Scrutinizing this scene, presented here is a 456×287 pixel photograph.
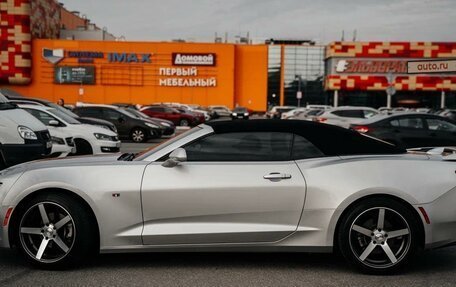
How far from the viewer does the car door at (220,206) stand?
446 cm

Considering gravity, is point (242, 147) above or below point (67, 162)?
above

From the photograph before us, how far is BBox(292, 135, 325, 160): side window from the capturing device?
471cm

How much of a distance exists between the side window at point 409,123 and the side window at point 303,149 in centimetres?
1040

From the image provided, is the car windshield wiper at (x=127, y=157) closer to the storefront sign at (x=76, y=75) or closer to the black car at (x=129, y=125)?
the black car at (x=129, y=125)

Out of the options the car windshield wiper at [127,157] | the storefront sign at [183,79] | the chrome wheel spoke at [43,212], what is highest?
the storefront sign at [183,79]

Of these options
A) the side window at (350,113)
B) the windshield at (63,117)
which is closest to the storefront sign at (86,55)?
the side window at (350,113)

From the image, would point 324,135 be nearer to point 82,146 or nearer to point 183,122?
point 82,146

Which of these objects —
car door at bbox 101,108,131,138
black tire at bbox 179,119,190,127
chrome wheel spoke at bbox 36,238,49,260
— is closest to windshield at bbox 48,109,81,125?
car door at bbox 101,108,131,138

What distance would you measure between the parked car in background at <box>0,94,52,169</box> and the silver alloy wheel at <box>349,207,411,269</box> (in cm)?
561

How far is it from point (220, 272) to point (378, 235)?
135 cm

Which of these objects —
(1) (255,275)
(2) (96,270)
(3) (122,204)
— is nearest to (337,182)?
(1) (255,275)

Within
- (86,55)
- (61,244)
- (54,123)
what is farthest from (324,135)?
(86,55)

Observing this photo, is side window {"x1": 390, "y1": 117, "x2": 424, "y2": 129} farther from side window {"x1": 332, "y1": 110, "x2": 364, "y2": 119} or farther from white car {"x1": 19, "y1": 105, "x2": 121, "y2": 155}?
white car {"x1": 19, "y1": 105, "x2": 121, "y2": 155}

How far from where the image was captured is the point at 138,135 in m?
20.9
